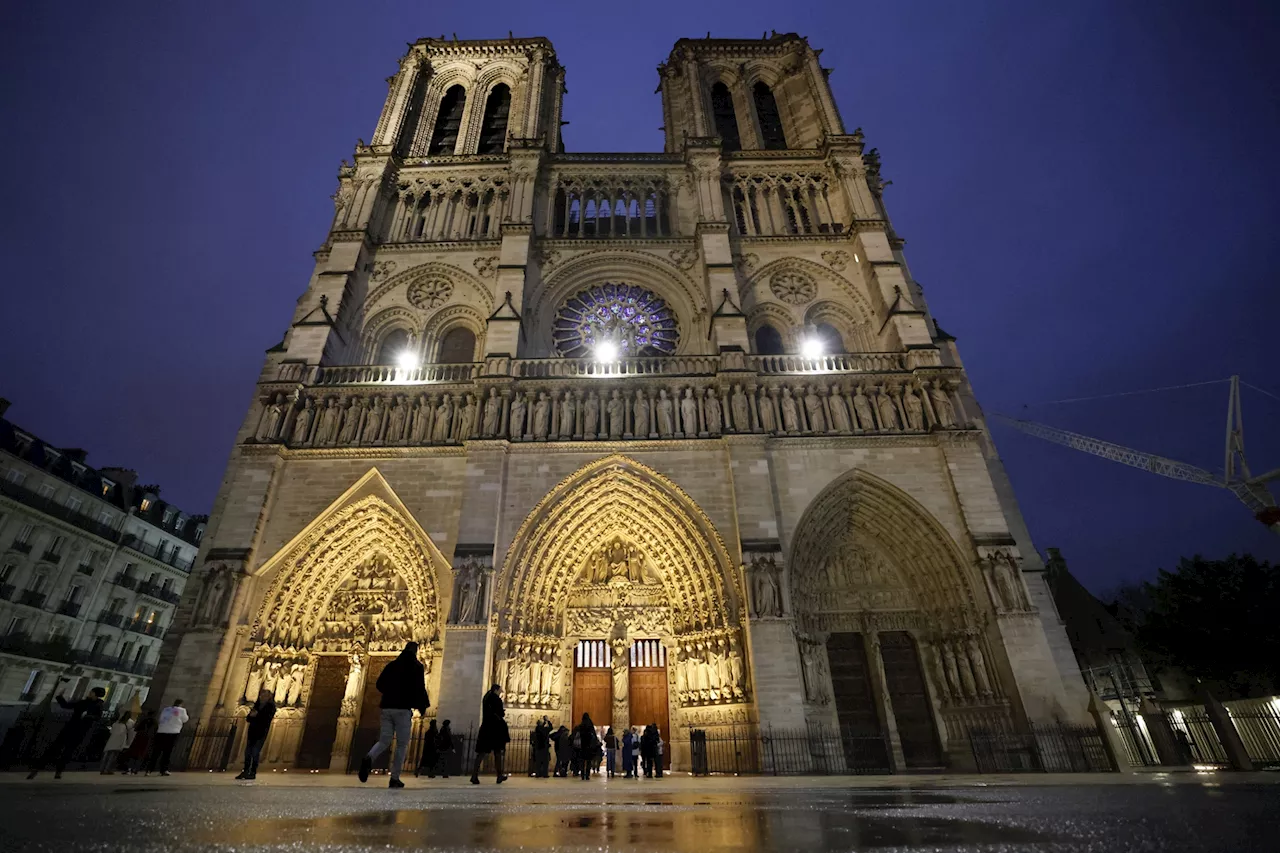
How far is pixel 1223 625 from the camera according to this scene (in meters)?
13.0

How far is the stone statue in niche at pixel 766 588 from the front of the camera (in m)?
10.3

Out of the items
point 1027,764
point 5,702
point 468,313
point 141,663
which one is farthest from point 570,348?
point 141,663

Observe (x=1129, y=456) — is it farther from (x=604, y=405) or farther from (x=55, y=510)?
(x=55, y=510)

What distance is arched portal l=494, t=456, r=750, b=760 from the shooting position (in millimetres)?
10797

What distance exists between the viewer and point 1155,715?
30.1ft

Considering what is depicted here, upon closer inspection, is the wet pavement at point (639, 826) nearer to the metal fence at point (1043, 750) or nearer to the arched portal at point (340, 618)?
the metal fence at point (1043, 750)

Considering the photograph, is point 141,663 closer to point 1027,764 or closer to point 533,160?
point 533,160

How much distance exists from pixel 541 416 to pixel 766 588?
579 cm

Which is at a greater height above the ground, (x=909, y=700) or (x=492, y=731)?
(x=909, y=700)

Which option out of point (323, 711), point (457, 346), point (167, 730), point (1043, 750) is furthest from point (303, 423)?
point (1043, 750)

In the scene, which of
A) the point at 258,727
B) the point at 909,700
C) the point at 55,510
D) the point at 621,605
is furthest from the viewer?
the point at 55,510

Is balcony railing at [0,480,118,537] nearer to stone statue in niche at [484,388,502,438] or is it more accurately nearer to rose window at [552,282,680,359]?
stone statue in niche at [484,388,502,438]

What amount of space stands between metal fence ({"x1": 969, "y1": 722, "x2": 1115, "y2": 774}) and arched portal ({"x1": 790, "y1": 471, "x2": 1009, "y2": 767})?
1.73ft

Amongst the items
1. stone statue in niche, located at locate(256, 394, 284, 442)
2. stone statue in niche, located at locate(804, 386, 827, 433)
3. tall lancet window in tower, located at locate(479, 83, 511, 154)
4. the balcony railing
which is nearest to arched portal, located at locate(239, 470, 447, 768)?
stone statue in niche, located at locate(256, 394, 284, 442)
